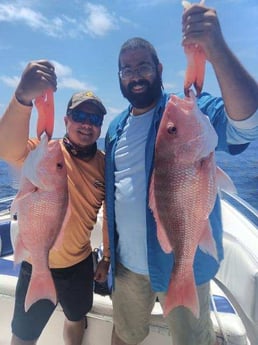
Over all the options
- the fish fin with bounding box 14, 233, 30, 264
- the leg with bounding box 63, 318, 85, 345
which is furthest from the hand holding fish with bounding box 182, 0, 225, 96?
the leg with bounding box 63, 318, 85, 345

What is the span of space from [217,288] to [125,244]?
178cm

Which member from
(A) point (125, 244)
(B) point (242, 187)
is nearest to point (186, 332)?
(A) point (125, 244)

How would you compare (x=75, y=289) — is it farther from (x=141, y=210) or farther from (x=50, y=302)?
(x=141, y=210)

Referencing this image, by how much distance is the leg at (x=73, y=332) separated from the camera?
279 cm

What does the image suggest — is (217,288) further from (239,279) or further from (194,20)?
(194,20)

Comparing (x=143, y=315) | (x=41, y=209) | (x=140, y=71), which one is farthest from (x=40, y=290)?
(x=140, y=71)

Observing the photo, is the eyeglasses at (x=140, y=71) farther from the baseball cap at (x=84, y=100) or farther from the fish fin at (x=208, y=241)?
the fish fin at (x=208, y=241)

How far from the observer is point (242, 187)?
50.5 ft

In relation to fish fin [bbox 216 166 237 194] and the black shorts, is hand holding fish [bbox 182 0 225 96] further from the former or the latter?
the black shorts

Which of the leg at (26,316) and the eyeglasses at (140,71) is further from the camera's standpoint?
the leg at (26,316)

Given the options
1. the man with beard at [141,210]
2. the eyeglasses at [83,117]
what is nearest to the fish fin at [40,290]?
the man with beard at [141,210]

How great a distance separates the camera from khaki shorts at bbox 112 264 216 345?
222 cm

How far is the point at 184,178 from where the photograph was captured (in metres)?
1.64

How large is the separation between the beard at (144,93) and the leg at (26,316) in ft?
4.43
